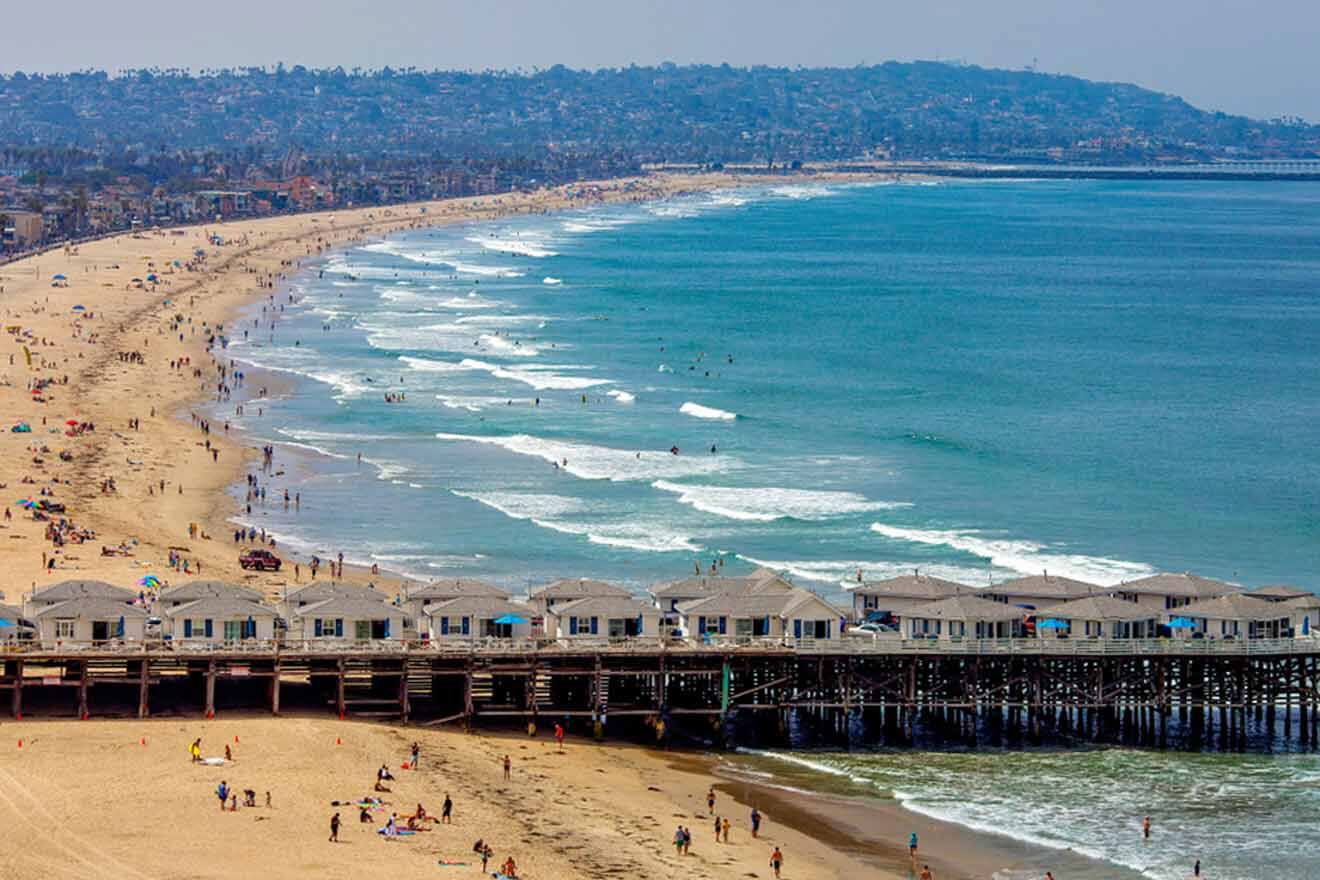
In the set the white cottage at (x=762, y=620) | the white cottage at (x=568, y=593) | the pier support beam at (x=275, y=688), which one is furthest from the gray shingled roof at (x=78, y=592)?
the white cottage at (x=762, y=620)

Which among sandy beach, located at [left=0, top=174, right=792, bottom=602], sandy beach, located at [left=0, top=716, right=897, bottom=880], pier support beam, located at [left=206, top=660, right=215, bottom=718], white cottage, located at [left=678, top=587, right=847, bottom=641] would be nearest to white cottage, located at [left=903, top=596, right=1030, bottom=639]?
white cottage, located at [left=678, top=587, right=847, bottom=641]

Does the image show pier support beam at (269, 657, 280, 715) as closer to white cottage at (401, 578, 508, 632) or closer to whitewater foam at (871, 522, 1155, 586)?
white cottage at (401, 578, 508, 632)

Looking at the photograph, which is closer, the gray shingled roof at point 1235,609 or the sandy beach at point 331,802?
the sandy beach at point 331,802

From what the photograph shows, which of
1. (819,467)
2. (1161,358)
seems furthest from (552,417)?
(1161,358)

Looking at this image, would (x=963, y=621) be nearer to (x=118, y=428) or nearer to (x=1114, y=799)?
(x=1114, y=799)

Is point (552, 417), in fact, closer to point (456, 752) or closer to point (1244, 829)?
point (456, 752)

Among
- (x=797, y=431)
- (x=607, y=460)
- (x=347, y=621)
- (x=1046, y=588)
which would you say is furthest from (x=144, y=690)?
(x=797, y=431)

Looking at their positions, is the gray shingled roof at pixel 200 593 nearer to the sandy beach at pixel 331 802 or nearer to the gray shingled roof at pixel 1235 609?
the sandy beach at pixel 331 802
